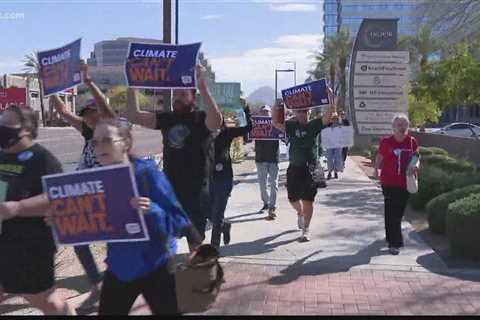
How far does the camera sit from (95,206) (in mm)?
3373

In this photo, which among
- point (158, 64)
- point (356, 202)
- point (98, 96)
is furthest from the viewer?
point (356, 202)

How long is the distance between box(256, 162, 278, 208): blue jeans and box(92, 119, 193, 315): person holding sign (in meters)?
6.06

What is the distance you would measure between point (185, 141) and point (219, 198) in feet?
5.94

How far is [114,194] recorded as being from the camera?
331 centimetres

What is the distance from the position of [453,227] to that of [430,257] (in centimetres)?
43

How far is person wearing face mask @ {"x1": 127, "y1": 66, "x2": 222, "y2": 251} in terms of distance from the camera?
207 inches

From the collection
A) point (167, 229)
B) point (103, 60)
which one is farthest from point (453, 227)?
point (103, 60)

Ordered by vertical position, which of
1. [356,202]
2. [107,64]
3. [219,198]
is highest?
[107,64]

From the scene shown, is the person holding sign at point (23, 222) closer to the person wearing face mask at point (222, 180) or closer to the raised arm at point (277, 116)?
the person wearing face mask at point (222, 180)

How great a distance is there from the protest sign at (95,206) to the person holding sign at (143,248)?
0.27 feet

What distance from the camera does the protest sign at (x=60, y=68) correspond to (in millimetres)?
4895

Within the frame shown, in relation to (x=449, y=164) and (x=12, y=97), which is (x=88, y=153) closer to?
(x=12, y=97)

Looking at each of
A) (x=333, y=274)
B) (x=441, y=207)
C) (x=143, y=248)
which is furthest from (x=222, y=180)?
(x=143, y=248)

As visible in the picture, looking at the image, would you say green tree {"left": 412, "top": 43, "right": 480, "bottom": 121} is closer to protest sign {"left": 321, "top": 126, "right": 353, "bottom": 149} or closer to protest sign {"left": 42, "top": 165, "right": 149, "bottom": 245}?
protest sign {"left": 321, "top": 126, "right": 353, "bottom": 149}
